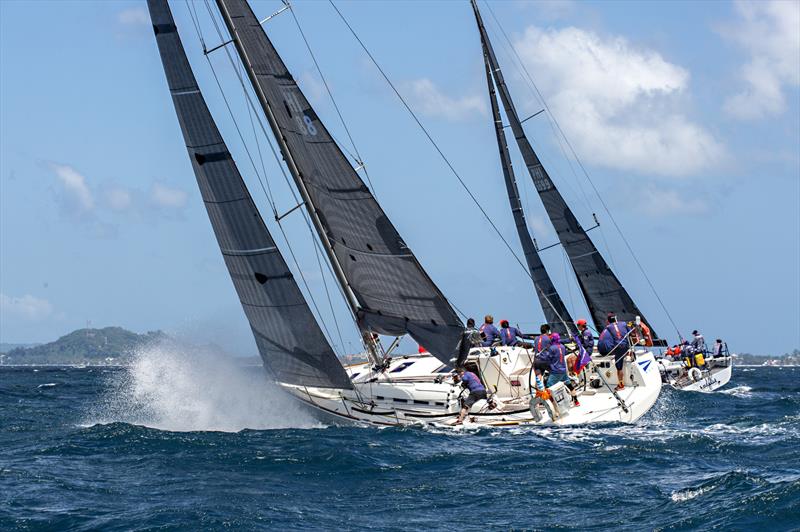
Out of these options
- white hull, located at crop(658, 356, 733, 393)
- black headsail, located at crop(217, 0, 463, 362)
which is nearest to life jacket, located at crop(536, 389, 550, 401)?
black headsail, located at crop(217, 0, 463, 362)

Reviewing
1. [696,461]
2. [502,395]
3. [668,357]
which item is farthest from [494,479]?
[668,357]

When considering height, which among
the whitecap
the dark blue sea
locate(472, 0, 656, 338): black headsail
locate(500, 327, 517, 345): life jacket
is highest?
locate(472, 0, 656, 338): black headsail

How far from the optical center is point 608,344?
20.8 meters

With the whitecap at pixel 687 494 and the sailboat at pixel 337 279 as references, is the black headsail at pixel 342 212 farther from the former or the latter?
the whitecap at pixel 687 494

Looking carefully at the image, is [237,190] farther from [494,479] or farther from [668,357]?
[668,357]

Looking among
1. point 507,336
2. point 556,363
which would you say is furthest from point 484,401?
point 507,336

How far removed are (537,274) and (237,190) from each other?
15748 mm

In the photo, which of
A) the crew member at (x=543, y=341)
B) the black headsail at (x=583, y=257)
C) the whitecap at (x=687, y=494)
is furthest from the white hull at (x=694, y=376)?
the whitecap at (x=687, y=494)

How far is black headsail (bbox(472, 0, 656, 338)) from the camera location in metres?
33.6

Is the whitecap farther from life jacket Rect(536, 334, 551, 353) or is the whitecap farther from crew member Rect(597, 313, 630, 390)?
crew member Rect(597, 313, 630, 390)

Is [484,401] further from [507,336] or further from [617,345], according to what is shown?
[507,336]

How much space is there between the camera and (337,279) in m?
20.2

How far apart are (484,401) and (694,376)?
54.5 feet

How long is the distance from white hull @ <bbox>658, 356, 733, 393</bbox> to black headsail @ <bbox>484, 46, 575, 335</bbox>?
3.52 m
